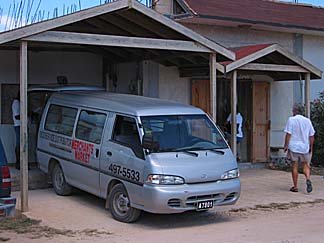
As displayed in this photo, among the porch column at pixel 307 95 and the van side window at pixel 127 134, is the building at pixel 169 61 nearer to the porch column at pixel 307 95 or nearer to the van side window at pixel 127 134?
the porch column at pixel 307 95

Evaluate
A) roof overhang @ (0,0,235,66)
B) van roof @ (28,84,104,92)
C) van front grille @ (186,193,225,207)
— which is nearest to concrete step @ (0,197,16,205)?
van front grille @ (186,193,225,207)

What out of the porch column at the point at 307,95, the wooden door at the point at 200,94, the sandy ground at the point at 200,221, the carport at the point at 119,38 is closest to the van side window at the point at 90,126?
the carport at the point at 119,38

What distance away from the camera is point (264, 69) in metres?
15.6

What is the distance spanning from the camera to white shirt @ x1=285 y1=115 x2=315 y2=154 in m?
13.6

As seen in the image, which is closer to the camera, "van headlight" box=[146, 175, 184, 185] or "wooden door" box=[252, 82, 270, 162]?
"van headlight" box=[146, 175, 184, 185]

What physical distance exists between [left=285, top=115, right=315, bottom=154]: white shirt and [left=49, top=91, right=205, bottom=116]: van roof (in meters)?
2.90

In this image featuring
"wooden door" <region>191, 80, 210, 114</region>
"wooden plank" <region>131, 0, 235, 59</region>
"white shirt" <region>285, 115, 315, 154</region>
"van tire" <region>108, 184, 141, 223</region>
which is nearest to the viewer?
"van tire" <region>108, 184, 141, 223</region>

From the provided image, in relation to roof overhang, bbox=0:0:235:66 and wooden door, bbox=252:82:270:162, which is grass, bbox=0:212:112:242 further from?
wooden door, bbox=252:82:270:162

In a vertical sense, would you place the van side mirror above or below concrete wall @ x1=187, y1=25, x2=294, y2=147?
below

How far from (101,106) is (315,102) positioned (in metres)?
9.45

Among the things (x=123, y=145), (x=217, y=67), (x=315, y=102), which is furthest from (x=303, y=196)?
(x=315, y=102)

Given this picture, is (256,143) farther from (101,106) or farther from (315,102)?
(101,106)

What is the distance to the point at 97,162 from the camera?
11.2 m

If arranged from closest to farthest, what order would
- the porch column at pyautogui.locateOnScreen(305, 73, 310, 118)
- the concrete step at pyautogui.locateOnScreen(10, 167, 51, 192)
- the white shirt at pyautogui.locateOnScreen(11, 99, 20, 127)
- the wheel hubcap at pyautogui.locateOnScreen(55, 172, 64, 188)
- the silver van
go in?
the silver van, the wheel hubcap at pyautogui.locateOnScreen(55, 172, 64, 188), the concrete step at pyautogui.locateOnScreen(10, 167, 51, 192), the white shirt at pyautogui.locateOnScreen(11, 99, 20, 127), the porch column at pyautogui.locateOnScreen(305, 73, 310, 118)
